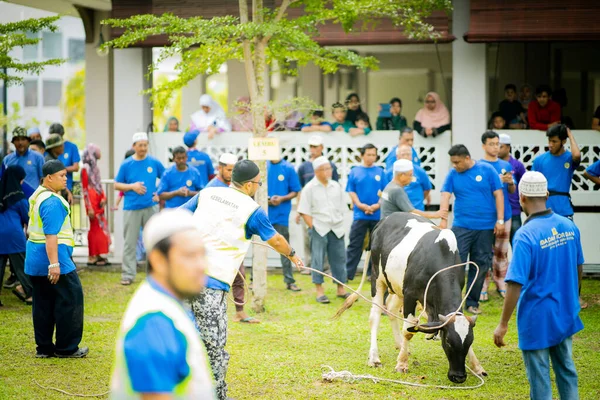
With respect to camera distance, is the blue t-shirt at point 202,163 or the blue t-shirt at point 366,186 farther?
the blue t-shirt at point 202,163

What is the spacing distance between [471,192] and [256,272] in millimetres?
2960

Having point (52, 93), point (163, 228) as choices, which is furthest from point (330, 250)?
point (52, 93)

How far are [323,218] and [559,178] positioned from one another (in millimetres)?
3248

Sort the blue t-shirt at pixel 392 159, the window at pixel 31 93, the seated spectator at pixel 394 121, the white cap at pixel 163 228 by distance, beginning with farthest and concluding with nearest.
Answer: the window at pixel 31 93 → the seated spectator at pixel 394 121 → the blue t-shirt at pixel 392 159 → the white cap at pixel 163 228

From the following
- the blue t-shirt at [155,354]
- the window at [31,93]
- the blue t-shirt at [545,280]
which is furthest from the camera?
the window at [31,93]

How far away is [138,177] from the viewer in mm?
13195

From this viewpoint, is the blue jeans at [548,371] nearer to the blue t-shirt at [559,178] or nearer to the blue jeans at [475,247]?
the blue jeans at [475,247]

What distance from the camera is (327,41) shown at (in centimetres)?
1420

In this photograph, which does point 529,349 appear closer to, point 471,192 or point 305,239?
point 471,192

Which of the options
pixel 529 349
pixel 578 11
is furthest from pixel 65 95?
pixel 529 349

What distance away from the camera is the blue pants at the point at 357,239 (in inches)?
489

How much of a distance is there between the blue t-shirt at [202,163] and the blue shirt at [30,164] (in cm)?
243

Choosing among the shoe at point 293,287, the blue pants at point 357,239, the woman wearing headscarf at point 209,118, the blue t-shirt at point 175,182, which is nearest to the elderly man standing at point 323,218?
the blue pants at point 357,239

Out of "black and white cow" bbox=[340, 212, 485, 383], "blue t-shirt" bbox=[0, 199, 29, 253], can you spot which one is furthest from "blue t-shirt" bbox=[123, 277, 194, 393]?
"blue t-shirt" bbox=[0, 199, 29, 253]
